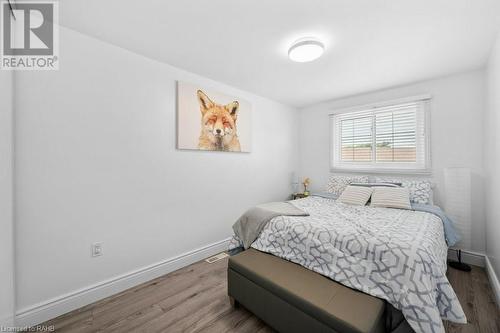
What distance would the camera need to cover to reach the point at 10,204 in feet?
4.71

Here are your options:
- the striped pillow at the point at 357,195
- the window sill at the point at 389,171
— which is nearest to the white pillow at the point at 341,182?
the window sill at the point at 389,171

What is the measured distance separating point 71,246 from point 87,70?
154 centimetres

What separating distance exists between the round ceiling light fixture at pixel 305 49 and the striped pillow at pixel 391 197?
73.5 inches

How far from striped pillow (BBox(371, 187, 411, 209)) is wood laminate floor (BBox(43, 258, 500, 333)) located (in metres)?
0.90

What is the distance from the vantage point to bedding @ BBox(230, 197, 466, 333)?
124cm

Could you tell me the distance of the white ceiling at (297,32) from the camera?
1.56 metres

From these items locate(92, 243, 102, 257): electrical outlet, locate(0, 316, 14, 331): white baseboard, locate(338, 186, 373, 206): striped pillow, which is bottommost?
locate(0, 316, 14, 331): white baseboard

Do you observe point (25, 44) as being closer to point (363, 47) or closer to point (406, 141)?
point (363, 47)

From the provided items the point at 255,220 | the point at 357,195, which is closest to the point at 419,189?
the point at 357,195

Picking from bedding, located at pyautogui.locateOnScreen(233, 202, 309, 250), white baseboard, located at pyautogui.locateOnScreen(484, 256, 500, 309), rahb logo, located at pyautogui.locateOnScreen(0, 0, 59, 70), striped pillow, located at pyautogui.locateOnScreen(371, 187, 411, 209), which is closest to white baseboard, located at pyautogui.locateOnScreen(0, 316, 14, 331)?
rahb logo, located at pyautogui.locateOnScreen(0, 0, 59, 70)

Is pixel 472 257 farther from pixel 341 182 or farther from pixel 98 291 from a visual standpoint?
pixel 98 291

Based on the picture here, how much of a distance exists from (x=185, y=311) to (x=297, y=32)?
2.59m

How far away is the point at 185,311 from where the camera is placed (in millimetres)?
1771

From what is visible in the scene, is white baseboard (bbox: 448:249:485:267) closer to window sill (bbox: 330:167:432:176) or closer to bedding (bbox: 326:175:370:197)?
window sill (bbox: 330:167:432:176)
